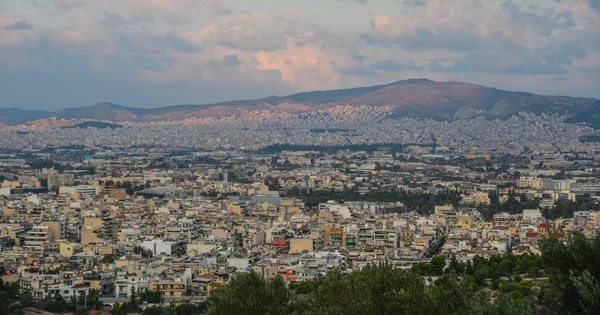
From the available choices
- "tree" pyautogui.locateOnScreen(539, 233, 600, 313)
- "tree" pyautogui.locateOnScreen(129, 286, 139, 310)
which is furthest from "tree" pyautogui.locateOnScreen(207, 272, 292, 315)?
"tree" pyautogui.locateOnScreen(129, 286, 139, 310)

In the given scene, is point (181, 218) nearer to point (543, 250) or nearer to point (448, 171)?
point (543, 250)

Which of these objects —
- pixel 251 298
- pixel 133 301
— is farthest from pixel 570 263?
pixel 133 301

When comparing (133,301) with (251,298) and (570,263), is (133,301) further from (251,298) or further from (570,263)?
(570,263)

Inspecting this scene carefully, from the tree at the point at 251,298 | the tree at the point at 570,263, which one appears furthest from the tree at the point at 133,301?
the tree at the point at 570,263

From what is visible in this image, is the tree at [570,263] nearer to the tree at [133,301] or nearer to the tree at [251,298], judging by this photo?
the tree at [251,298]

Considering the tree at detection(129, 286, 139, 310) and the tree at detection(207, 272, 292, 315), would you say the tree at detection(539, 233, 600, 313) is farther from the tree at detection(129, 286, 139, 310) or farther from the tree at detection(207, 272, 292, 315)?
the tree at detection(129, 286, 139, 310)

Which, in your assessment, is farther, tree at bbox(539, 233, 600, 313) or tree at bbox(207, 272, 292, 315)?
tree at bbox(207, 272, 292, 315)

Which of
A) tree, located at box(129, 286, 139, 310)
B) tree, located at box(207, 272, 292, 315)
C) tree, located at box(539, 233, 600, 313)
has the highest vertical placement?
tree, located at box(539, 233, 600, 313)

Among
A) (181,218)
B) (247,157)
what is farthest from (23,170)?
(181,218)
